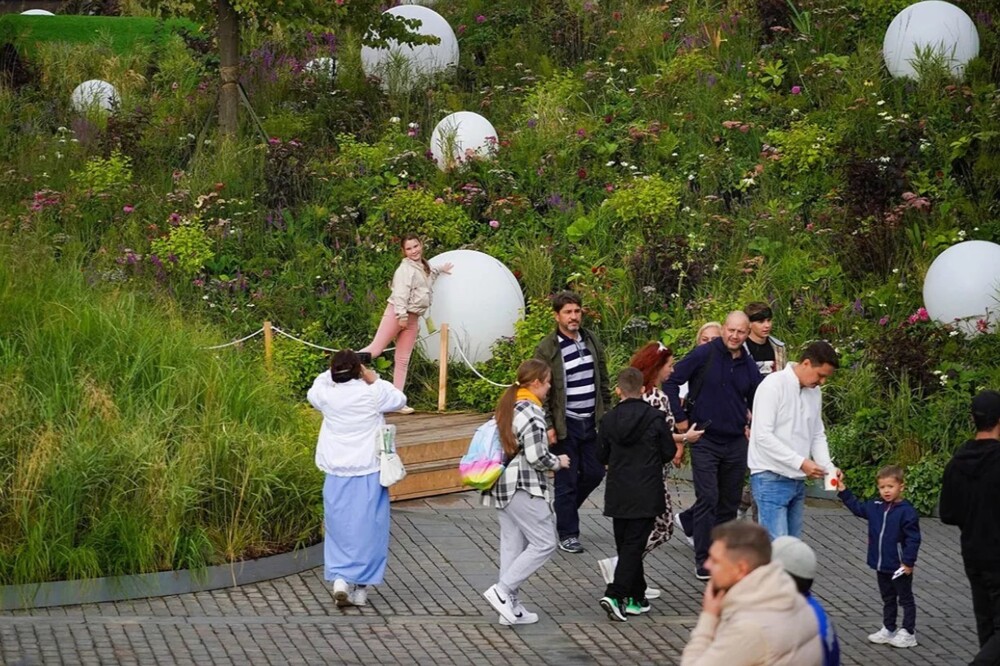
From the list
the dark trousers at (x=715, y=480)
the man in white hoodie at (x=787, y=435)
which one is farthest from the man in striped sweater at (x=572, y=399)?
the man in white hoodie at (x=787, y=435)

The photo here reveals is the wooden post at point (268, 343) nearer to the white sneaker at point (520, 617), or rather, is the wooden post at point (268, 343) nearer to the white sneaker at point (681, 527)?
the white sneaker at point (681, 527)

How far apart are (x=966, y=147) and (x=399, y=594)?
9240 millimetres

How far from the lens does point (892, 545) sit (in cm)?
853

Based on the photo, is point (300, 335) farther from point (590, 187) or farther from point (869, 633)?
point (869, 633)

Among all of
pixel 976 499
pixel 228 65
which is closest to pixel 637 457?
pixel 976 499

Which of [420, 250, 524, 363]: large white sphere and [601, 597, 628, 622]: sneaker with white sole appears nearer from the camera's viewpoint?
[601, 597, 628, 622]: sneaker with white sole

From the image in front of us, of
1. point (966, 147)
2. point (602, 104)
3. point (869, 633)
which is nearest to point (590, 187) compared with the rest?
point (602, 104)

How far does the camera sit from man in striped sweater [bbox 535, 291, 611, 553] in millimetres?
10344

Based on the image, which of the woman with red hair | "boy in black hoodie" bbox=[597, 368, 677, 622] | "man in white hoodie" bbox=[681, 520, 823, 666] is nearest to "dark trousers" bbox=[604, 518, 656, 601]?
"boy in black hoodie" bbox=[597, 368, 677, 622]

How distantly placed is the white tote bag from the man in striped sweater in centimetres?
131

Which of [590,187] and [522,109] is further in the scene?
[522,109]

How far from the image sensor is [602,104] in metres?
19.0

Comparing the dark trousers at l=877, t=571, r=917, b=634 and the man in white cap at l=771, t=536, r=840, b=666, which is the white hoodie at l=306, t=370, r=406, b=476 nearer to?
the dark trousers at l=877, t=571, r=917, b=634

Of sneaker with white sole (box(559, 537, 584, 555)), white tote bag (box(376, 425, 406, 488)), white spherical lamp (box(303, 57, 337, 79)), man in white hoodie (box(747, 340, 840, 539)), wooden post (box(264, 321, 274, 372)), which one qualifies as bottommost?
sneaker with white sole (box(559, 537, 584, 555))
